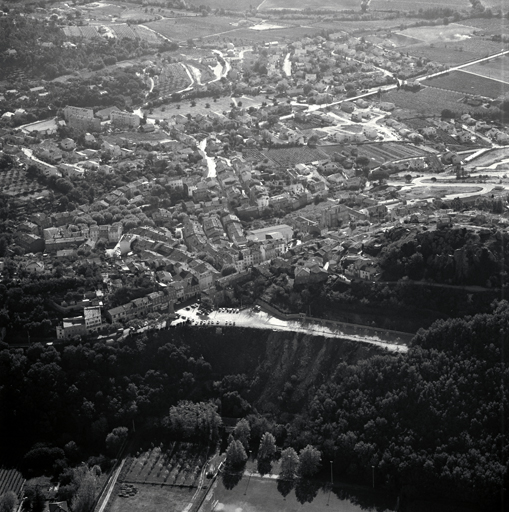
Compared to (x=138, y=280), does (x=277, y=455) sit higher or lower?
lower

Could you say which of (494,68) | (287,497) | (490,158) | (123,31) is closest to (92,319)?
(287,497)

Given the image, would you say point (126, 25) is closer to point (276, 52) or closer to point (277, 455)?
point (276, 52)

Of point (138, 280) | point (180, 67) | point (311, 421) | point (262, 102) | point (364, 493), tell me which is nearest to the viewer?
point (364, 493)

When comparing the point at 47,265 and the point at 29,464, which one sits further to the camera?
the point at 47,265

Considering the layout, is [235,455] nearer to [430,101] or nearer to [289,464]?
[289,464]

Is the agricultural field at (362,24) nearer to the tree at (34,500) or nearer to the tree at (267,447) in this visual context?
the tree at (267,447)

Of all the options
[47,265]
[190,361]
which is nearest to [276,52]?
[47,265]

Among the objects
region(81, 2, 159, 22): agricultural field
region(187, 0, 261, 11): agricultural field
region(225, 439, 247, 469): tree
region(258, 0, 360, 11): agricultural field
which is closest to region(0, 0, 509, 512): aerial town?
region(225, 439, 247, 469): tree
